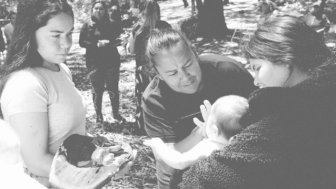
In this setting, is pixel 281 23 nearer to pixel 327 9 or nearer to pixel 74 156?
pixel 74 156

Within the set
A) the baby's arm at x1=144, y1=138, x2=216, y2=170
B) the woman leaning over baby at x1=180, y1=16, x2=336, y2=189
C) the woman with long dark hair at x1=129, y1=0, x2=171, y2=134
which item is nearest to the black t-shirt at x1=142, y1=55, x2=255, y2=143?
the baby's arm at x1=144, y1=138, x2=216, y2=170

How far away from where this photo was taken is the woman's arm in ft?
5.68

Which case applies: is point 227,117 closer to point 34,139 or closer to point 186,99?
point 186,99

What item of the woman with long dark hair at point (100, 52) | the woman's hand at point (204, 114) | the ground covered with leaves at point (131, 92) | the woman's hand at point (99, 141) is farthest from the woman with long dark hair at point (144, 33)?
the woman's hand at point (204, 114)

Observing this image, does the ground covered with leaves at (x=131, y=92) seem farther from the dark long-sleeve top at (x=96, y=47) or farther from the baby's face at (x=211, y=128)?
the dark long-sleeve top at (x=96, y=47)

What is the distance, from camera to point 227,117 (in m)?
1.72

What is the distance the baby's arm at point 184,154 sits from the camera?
184cm

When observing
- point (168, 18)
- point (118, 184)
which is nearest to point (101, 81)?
point (118, 184)

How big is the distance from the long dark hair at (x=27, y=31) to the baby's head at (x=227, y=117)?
85 cm

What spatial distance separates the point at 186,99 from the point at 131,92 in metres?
5.28

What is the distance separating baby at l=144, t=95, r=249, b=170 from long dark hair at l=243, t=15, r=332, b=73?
0.96ft

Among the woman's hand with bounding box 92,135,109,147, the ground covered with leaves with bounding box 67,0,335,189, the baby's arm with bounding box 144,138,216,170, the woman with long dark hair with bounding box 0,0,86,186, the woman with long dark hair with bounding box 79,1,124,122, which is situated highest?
the woman with long dark hair with bounding box 0,0,86,186

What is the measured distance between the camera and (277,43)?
4.68 feet

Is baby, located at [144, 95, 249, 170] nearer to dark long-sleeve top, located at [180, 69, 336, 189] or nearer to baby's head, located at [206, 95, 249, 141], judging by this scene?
baby's head, located at [206, 95, 249, 141]
